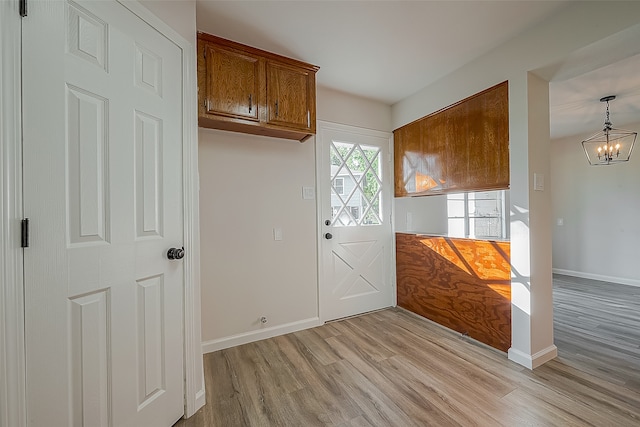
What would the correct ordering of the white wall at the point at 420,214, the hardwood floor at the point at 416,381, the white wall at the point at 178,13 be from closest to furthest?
the white wall at the point at 178,13 → the hardwood floor at the point at 416,381 → the white wall at the point at 420,214

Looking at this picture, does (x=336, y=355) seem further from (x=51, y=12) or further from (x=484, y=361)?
(x=51, y=12)

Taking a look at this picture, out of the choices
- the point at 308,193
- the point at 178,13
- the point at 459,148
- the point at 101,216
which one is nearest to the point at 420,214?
the point at 459,148

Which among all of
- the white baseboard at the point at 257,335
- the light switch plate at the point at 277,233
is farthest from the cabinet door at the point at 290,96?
A: the white baseboard at the point at 257,335

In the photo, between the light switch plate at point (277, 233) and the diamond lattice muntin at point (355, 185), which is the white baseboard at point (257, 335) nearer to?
the light switch plate at point (277, 233)

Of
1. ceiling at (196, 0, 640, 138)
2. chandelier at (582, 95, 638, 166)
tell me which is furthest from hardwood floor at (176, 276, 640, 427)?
chandelier at (582, 95, 638, 166)

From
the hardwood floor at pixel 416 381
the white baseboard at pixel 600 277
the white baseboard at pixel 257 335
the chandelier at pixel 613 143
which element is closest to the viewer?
the hardwood floor at pixel 416 381

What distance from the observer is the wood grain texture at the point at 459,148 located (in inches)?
84.0

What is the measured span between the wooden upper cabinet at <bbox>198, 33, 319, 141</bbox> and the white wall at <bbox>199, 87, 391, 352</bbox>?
0.25 m

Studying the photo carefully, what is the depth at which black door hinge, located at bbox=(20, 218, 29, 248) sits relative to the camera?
2.89ft

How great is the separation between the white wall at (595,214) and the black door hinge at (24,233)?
588cm

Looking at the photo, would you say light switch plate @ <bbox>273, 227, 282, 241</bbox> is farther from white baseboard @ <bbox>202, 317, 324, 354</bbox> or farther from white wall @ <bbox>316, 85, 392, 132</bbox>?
white wall @ <bbox>316, 85, 392, 132</bbox>

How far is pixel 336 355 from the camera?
84.7 inches

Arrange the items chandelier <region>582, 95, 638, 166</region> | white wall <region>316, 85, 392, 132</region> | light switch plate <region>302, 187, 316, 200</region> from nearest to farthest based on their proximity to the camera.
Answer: light switch plate <region>302, 187, 316, 200</region> < white wall <region>316, 85, 392, 132</region> < chandelier <region>582, 95, 638, 166</region>

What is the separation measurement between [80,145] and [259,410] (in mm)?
1640
